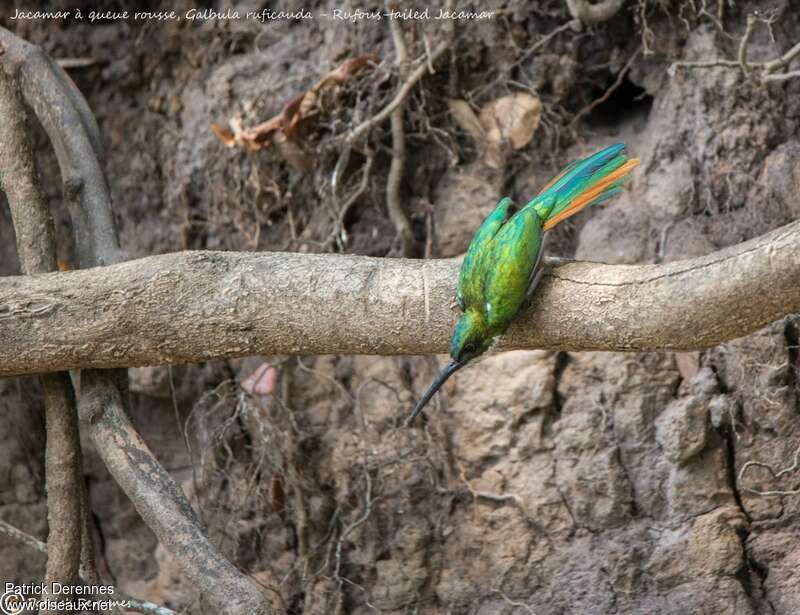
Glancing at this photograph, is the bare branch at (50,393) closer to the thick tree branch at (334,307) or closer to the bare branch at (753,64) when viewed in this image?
the thick tree branch at (334,307)

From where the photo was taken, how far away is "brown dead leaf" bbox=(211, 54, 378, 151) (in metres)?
3.75

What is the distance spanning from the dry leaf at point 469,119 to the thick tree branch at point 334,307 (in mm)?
1382

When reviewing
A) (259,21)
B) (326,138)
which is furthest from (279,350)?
(259,21)

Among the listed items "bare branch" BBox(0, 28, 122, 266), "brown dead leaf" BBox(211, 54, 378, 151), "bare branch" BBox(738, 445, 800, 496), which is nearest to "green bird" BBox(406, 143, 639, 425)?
"bare branch" BBox(738, 445, 800, 496)

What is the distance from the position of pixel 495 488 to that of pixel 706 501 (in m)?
0.71

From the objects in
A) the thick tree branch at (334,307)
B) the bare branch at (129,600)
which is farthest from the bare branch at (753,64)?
the bare branch at (129,600)

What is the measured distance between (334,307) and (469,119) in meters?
1.55

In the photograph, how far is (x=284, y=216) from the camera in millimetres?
3975

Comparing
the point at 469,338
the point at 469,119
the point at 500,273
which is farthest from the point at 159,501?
the point at 469,119

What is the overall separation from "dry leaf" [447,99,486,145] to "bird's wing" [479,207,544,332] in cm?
139

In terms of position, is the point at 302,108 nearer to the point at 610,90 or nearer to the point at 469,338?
the point at 610,90

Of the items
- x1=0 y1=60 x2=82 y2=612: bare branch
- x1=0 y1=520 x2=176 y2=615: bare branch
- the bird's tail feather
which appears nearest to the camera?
the bird's tail feather

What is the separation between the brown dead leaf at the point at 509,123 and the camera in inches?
149

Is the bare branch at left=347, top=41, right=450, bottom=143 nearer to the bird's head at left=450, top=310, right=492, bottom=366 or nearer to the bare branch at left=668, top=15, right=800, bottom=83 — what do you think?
the bare branch at left=668, top=15, right=800, bottom=83
